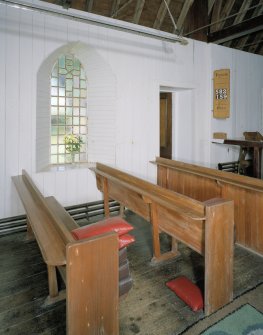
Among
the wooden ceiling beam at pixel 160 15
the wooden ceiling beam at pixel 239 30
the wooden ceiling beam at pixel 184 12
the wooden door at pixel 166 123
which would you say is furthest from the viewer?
the wooden door at pixel 166 123

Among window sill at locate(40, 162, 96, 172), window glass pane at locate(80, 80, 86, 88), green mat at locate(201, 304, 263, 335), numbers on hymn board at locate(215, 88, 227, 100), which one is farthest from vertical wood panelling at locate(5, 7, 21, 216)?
numbers on hymn board at locate(215, 88, 227, 100)

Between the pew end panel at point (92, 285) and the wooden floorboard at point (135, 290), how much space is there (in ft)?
1.19

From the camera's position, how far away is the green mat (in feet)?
→ 5.89

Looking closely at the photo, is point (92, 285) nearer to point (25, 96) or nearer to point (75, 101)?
point (25, 96)

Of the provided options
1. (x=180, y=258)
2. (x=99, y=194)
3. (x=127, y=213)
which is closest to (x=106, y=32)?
(x=99, y=194)

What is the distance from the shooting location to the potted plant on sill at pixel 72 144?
443cm

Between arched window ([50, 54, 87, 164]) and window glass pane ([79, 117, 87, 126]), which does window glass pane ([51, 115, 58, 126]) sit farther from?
window glass pane ([79, 117, 87, 126])

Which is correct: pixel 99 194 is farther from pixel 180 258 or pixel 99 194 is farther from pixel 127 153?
pixel 180 258

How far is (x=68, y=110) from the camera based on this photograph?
4.43m

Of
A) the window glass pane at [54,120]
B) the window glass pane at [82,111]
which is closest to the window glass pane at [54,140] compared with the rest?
the window glass pane at [54,120]

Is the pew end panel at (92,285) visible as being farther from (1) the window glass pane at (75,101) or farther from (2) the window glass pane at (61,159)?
(1) the window glass pane at (75,101)

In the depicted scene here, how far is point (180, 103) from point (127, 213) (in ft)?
8.72

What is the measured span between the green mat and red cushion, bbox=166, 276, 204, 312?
207 mm

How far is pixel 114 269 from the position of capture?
1.60 m
